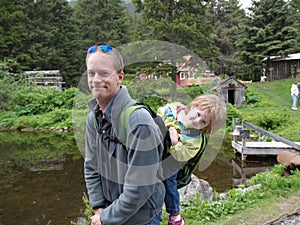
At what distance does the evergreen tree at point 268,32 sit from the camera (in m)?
19.1

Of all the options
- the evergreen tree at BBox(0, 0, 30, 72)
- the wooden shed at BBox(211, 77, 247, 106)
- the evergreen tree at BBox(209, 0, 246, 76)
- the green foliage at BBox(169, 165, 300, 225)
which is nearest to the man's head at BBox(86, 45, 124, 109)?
the green foliage at BBox(169, 165, 300, 225)

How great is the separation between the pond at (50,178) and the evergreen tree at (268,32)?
1085 centimetres

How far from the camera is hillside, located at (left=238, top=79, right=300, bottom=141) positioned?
10.9 meters

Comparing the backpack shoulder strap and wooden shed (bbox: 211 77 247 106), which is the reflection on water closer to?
the backpack shoulder strap

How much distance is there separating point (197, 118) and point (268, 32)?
787 inches

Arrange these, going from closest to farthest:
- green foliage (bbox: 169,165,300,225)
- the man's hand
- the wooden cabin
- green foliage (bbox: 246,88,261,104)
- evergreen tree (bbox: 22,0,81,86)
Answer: the man's hand → green foliage (bbox: 169,165,300,225) → green foliage (bbox: 246,88,261,104) → the wooden cabin → evergreen tree (bbox: 22,0,81,86)

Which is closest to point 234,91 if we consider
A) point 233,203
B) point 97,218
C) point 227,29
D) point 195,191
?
point 227,29

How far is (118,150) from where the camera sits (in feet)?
4.23

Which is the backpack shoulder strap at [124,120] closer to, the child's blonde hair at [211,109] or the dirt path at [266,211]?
the child's blonde hair at [211,109]

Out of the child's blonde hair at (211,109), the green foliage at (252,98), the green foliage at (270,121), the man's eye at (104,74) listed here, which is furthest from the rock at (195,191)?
the green foliage at (252,98)

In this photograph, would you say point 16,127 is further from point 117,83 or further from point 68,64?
point 117,83

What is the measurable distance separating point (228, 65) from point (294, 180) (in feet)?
59.8

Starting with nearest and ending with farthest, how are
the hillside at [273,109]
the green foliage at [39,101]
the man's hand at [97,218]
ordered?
the man's hand at [97,218] → the hillside at [273,109] → the green foliage at [39,101]

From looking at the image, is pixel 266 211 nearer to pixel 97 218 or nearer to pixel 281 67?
pixel 97 218
